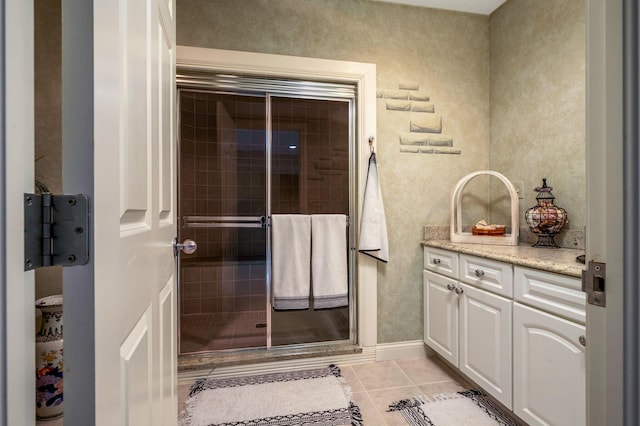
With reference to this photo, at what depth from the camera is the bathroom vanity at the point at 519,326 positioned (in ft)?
4.01

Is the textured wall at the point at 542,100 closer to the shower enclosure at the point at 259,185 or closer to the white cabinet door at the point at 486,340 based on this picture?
the white cabinet door at the point at 486,340

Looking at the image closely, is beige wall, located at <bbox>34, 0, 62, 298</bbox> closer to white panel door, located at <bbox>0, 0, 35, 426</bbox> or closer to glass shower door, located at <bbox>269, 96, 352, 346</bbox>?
white panel door, located at <bbox>0, 0, 35, 426</bbox>

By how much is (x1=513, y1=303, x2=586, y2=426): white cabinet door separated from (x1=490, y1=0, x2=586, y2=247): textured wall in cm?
75

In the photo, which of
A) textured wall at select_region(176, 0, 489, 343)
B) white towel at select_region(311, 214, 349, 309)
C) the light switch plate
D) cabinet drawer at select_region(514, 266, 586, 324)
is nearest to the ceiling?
textured wall at select_region(176, 0, 489, 343)

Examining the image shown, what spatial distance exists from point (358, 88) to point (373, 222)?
37.1 inches

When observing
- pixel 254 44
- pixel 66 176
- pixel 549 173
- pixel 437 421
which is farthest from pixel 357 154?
pixel 66 176

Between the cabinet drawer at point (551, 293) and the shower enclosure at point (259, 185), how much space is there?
110 centimetres

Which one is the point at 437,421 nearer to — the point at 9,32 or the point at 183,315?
the point at 183,315

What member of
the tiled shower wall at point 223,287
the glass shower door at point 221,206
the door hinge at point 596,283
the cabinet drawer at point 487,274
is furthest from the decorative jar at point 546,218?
the tiled shower wall at point 223,287

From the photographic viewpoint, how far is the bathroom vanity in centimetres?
122

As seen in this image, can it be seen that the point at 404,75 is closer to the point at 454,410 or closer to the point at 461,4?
the point at 461,4

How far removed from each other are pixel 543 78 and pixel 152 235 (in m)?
2.37

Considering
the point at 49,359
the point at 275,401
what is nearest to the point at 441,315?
the point at 275,401

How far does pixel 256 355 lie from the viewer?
210cm
